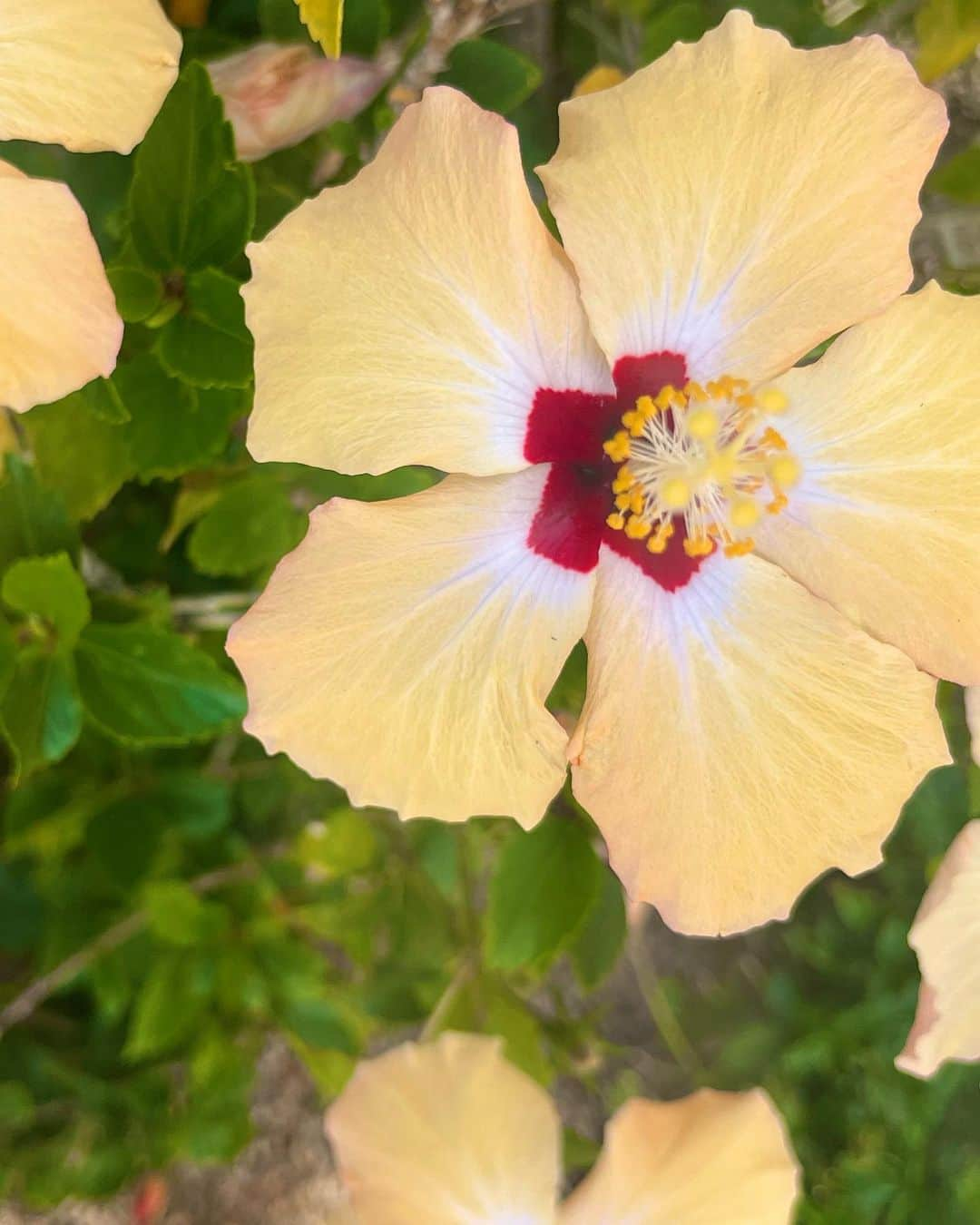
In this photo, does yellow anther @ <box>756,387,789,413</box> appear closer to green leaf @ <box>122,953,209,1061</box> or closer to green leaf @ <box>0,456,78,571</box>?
green leaf @ <box>0,456,78,571</box>

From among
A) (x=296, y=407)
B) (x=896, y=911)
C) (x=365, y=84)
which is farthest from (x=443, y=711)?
(x=896, y=911)

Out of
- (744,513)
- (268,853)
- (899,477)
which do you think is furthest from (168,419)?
(268,853)

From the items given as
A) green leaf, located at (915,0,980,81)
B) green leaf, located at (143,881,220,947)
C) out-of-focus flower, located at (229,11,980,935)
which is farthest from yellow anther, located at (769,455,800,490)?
green leaf, located at (143,881,220,947)

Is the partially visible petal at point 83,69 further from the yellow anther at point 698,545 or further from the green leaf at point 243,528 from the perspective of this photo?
the yellow anther at point 698,545

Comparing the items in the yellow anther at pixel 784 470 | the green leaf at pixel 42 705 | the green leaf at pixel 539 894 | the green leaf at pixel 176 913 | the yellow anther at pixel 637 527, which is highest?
the yellow anther at pixel 784 470

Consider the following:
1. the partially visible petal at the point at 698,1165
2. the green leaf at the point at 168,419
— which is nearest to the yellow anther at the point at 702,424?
the green leaf at the point at 168,419

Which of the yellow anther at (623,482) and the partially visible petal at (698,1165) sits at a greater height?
the yellow anther at (623,482)

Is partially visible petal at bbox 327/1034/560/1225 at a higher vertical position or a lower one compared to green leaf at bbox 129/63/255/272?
lower
